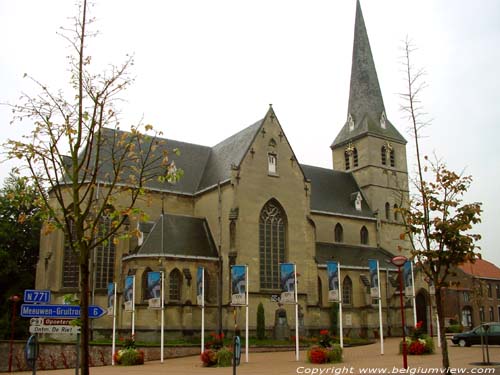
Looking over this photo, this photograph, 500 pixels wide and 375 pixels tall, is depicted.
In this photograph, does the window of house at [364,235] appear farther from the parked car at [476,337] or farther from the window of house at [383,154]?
the parked car at [476,337]

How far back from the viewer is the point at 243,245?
126 feet

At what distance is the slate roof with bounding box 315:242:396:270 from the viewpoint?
45.8m

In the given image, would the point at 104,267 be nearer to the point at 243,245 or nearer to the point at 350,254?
the point at 243,245

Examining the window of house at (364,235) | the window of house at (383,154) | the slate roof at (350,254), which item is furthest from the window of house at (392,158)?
the slate roof at (350,254)

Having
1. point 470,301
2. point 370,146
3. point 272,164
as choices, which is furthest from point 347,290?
point 470,301

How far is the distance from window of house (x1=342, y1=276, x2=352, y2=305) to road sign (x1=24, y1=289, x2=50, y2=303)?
34.1m

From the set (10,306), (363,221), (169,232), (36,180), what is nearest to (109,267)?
(169,232)

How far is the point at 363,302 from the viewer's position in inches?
1777

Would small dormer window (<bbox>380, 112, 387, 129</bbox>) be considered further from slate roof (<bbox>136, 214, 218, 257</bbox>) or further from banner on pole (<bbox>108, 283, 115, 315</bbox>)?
banner on pole (<bbox>108, 283, 115, 315</bbox>)

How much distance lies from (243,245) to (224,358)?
Answer: 14.6 m

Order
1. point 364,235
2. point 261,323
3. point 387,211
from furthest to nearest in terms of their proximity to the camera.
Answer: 1. point 387,211
2. point 364,235
3. point 261,323

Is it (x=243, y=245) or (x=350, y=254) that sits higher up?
(x=350, y=254)

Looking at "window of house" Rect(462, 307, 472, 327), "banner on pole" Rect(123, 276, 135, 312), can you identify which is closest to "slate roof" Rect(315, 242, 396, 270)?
"banner on pole" Rect(123, 276, 135, 312)

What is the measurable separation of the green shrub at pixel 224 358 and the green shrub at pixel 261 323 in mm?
12490
